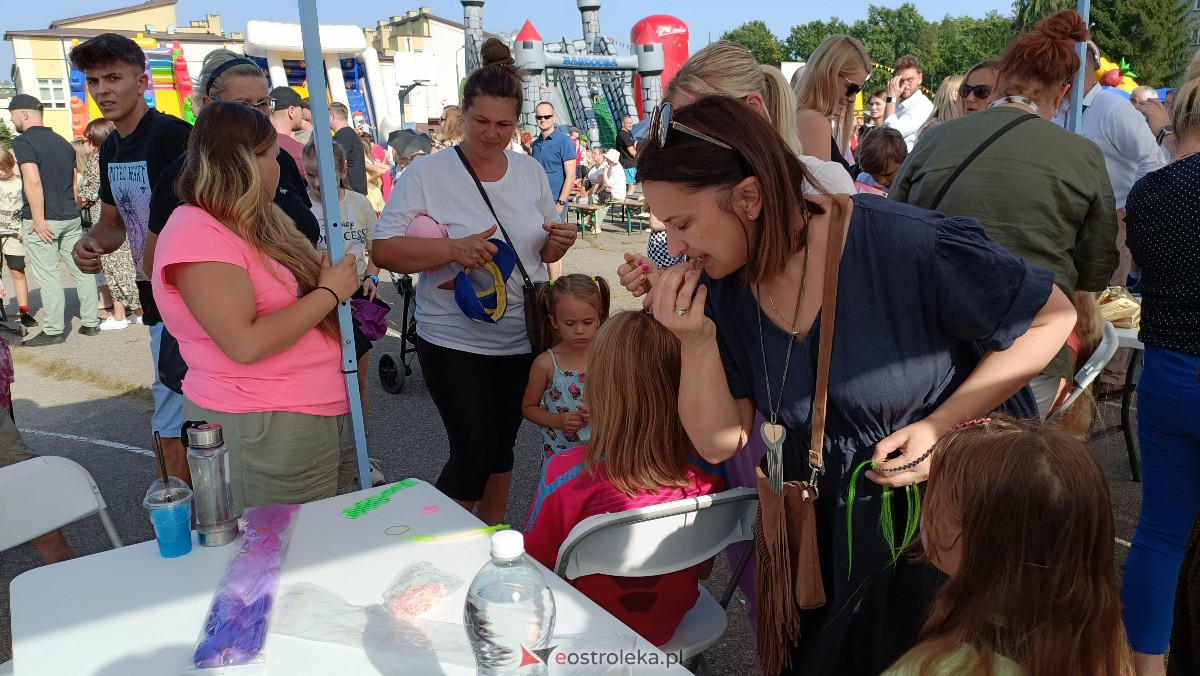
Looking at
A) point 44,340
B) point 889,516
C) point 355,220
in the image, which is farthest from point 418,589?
point 44,340

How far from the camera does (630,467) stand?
1.89m

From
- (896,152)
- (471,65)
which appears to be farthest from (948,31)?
(896,152)

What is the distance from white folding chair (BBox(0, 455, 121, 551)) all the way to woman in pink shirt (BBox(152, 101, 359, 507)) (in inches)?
19.0

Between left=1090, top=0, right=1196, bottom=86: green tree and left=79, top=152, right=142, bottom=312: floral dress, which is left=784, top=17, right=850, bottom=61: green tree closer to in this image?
left=1090, top=0, right=1196, bottom=86: green tree

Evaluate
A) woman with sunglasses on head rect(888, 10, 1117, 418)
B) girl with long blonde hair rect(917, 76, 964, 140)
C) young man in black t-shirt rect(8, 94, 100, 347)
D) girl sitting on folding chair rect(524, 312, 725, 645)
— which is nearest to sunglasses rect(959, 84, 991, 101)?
woman with sunglasses on head rect(888, 10, 1117, 418)

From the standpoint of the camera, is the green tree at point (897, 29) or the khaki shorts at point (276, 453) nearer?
the khaki shorts at point (276, 453)

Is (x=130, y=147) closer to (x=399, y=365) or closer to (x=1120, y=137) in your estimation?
(x=399, y=365)

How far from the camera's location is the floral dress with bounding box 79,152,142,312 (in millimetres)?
7152

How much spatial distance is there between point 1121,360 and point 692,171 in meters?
3.28

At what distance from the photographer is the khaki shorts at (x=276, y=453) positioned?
2.20m

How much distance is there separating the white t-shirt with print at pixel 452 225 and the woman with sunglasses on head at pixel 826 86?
3.80 ft

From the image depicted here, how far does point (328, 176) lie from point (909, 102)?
6.05m

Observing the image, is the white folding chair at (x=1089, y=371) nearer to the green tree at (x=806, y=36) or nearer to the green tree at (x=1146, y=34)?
the green tree at (x=1146, y=34)

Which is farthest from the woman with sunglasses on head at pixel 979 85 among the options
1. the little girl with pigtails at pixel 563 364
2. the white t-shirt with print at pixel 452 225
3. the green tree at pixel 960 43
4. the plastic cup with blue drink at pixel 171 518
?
the green tree at pixel 960 43
